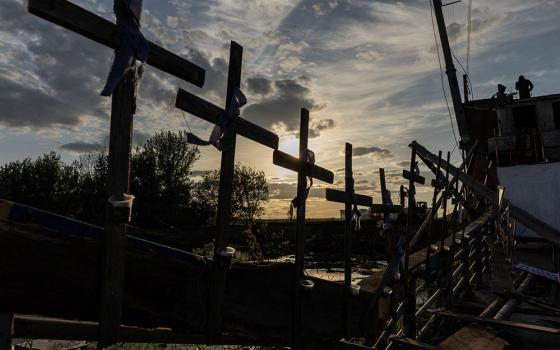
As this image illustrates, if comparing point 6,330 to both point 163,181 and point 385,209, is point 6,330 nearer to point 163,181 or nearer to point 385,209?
point 385,209

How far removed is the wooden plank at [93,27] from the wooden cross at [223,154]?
222mm

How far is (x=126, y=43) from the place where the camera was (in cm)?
292

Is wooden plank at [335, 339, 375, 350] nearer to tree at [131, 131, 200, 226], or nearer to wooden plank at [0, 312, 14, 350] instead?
wooden plank at [0, 312, 14, 350]

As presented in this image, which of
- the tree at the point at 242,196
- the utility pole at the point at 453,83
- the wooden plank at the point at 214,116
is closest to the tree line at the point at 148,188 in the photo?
the tree at the point at 242,196

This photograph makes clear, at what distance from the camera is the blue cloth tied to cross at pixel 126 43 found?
2875 millimetres

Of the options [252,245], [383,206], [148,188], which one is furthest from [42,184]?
[383,206]

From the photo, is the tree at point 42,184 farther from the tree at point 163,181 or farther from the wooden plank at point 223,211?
the wooden plank at point 223,211

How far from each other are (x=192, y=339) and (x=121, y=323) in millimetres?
639

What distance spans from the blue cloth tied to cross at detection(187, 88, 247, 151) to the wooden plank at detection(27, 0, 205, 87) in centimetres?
49

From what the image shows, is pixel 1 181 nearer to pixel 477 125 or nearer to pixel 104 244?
pixel 477 125

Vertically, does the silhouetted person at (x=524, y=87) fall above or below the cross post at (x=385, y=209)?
above

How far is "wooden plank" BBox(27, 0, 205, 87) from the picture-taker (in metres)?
2.67

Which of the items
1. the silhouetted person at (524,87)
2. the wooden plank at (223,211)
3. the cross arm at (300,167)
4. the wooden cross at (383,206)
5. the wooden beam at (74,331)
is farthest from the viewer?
the silhouetted person at (524,87)

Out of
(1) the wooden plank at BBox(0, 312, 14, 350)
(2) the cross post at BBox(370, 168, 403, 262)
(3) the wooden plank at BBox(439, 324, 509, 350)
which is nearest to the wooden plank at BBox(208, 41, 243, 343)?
(1) the wooden plank at BBox(0, 312, 14, 350)
